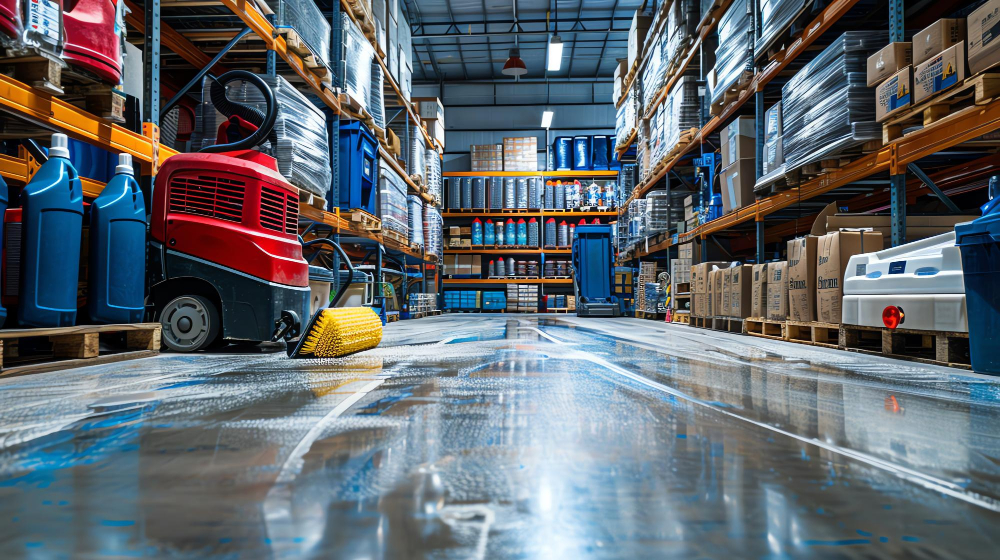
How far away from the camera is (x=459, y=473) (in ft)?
3.63

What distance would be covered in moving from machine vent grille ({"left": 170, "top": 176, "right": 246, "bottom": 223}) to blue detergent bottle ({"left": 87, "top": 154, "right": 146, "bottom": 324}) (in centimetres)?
20

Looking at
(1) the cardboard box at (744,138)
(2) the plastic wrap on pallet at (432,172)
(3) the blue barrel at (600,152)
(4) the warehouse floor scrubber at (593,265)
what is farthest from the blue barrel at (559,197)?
(1) the cardboard box at (744,138)

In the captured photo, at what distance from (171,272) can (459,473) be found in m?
3.01

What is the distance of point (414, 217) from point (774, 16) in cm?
689

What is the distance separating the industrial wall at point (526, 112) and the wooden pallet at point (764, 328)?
11876 millimetres

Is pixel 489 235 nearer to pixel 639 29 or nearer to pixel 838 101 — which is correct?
pixel 639 29

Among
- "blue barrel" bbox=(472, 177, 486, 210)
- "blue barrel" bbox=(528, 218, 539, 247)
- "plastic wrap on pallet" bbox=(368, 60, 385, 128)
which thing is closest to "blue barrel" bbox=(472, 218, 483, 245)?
"blue barrel" bbox=(472, 177, 486, 210)

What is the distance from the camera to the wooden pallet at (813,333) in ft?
13.7

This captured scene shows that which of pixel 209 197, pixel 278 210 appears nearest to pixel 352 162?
pixel 278 210

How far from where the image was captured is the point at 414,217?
1065 centimetres

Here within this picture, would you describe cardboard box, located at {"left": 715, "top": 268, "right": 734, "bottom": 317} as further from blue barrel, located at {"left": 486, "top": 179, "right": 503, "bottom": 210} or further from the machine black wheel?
blue barrel, located at {"left": 486, "top": 179, "right": 503, "bottom": 210}

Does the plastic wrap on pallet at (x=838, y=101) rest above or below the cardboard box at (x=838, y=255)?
above

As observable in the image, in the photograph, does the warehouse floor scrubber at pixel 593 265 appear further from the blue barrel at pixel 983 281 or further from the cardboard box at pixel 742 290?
the blue barrel at pixel 983 281

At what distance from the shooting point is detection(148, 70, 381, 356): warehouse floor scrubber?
337 cm
